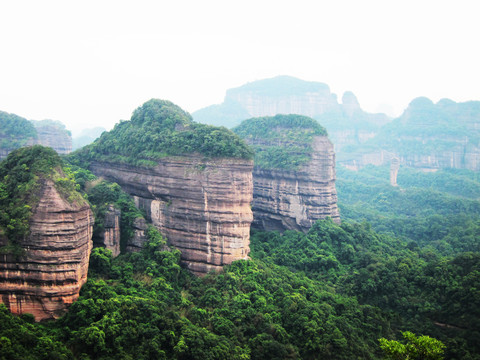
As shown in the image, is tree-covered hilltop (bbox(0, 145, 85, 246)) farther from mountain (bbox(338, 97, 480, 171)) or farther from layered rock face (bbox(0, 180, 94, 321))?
mountain (bbox(338, 97, 480, 171))

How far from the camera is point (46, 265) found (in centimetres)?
2562

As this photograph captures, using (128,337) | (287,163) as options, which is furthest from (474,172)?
(128,337)

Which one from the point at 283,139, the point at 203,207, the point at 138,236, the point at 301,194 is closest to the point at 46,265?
the point at 138,236

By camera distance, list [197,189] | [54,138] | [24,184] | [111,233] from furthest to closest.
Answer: [54,138], [197,189], [111,233], [24,184]

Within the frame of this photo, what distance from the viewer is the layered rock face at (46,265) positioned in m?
25.5

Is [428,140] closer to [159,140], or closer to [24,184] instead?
[159,140]

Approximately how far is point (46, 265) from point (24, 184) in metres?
5.03

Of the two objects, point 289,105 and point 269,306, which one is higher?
point 289,105

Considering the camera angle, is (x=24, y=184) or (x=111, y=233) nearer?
(x=24, y=184)

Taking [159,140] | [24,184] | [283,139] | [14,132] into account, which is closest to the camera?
[24,184]

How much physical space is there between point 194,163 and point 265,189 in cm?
1594

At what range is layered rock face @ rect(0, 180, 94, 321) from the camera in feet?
83.7

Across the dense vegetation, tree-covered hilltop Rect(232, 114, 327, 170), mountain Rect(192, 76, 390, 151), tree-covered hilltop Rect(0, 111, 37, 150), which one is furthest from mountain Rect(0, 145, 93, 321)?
mountain Rect(192, 76, 390, 151)

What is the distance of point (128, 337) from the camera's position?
987 inches
